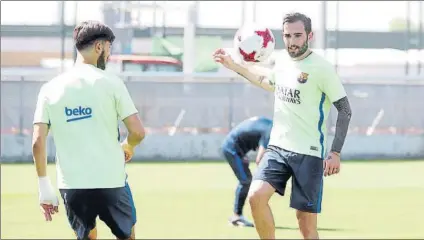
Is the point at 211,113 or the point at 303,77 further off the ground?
the point at 303,77

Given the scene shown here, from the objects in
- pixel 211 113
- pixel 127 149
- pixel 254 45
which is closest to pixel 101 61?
pixel 127 149

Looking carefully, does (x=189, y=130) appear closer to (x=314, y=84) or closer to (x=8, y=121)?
(x=8, y=121)

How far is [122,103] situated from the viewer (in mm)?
6574

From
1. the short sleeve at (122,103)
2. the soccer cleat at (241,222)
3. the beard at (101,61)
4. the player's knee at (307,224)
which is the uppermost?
the beard at (101,61)

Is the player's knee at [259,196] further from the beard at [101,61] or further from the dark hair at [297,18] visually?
the beard at [101,61]

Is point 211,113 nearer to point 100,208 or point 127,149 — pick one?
point 127,149

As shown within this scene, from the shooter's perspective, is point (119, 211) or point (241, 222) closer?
point (119, 211)

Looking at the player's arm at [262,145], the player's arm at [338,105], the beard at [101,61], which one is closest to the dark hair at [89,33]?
the beard at [101,61]

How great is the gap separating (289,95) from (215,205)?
7.69m

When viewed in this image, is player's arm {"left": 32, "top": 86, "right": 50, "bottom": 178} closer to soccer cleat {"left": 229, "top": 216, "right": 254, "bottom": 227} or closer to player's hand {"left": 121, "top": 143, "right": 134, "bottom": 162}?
player's hand {"left": 121, "top": 143, "right": 134, "bottom": 162}

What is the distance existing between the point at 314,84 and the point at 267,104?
1935 centimetres

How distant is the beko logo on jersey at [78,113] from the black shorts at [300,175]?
2459 millimetres

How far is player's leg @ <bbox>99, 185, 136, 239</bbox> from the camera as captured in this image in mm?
6734

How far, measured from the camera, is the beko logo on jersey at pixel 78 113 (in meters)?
6.53
